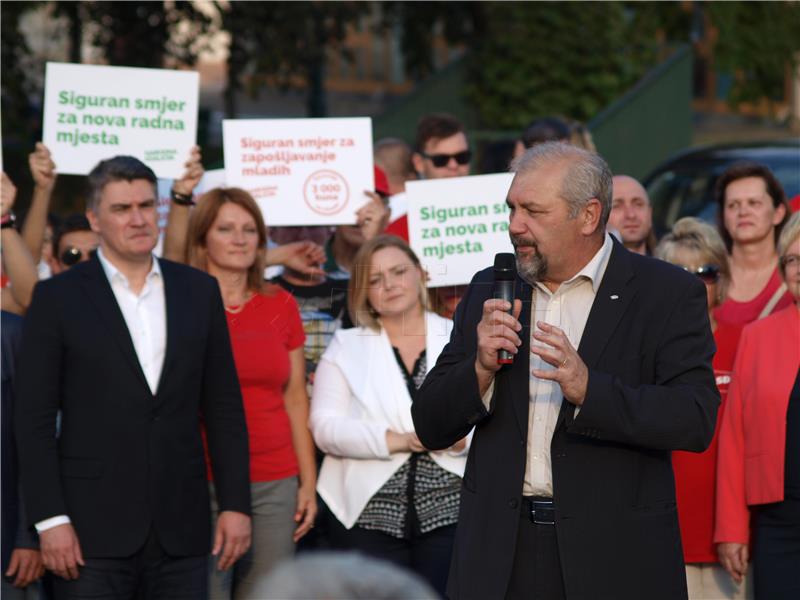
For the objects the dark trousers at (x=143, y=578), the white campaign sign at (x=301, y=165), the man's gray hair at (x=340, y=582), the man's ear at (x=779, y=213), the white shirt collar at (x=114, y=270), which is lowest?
the dark trousers at (x=143, y=578)

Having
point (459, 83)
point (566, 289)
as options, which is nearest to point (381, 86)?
point (459, 83)

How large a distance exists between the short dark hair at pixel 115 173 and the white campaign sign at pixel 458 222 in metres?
1.30

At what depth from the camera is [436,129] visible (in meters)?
7.55

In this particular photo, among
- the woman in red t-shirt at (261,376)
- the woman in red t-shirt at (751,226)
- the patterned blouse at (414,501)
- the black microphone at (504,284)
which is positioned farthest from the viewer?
the woman in red t-shirt at (751,226)

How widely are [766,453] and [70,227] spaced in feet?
12.3

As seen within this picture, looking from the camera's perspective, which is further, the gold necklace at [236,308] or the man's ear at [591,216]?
the gold necklace at [236,308]

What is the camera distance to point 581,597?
13.1 ft

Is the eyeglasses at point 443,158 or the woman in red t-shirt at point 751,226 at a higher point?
the eyeglasses at point 443,158

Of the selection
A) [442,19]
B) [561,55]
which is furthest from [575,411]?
[442,19]

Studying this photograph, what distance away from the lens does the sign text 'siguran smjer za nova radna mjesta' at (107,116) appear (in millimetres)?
6957

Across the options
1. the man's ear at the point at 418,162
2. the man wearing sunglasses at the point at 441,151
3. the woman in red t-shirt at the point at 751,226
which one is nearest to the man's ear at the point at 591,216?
the woman in red t-shirt at the point at 751,226

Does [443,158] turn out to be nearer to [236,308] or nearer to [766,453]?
[236,308]

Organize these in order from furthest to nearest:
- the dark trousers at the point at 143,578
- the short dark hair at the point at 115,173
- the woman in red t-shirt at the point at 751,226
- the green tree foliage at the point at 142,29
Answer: the green tree foliage at the point at 142,29
the woman in red t-shirt at the point at 751,226
the short dark hair at the point at 115,173
the dark trousers at the point at 143,578

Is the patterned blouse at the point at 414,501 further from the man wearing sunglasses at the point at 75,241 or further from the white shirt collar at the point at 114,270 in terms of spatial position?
the man wearing sunglasses at the point at 75,241
